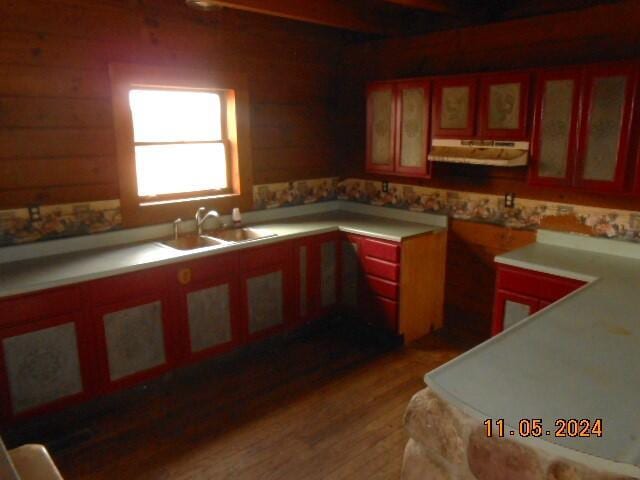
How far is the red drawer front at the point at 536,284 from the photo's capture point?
265cm

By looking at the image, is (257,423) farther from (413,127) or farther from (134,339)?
(413,127)

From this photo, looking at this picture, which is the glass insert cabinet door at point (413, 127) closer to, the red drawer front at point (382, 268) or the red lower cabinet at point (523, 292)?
the red drawer front at point (382, 268)

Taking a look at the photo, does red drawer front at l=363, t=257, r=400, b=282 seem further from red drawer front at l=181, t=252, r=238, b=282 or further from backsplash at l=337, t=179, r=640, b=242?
red drawer front at l=181, t=252, r=238, b=282

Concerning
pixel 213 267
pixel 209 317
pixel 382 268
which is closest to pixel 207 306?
pixel 209 317

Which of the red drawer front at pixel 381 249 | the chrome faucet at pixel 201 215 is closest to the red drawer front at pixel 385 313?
the red drawer front at pixel 381 249

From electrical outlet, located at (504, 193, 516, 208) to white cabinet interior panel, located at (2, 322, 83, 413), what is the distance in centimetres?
278

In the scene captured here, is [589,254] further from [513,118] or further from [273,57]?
[273,57]

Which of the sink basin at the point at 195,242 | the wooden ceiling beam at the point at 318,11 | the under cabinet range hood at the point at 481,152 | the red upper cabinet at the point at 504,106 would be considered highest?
the wooden ceiling beam at the point at 318,11

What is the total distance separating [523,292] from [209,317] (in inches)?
74.7

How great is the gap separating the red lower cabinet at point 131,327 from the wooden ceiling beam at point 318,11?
5.48 feet

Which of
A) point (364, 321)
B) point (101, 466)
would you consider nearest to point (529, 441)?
point (101, 466)

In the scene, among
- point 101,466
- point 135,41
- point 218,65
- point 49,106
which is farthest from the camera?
point 218,65

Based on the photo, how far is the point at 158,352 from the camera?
301 centimetres

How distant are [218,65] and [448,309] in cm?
251
